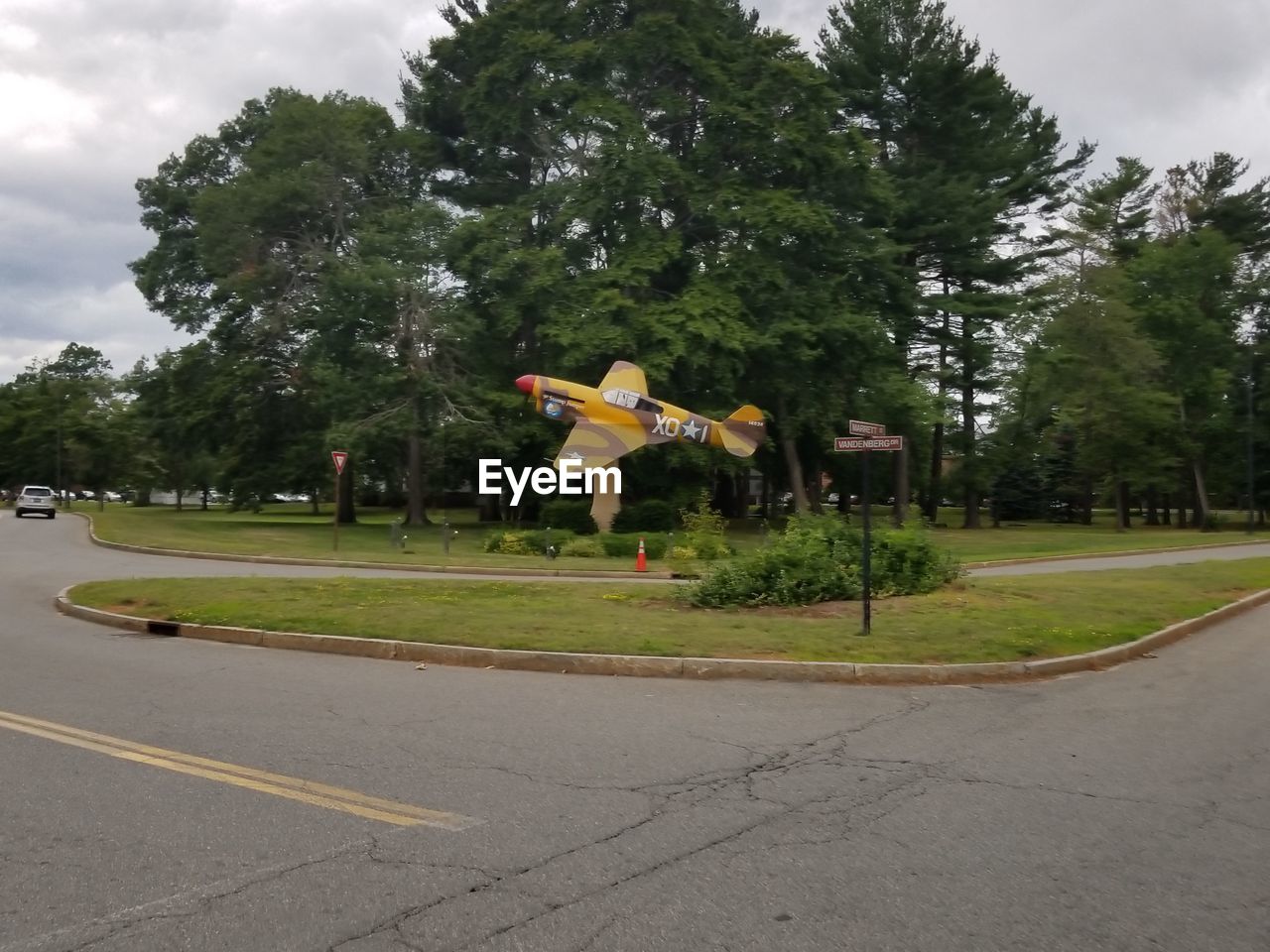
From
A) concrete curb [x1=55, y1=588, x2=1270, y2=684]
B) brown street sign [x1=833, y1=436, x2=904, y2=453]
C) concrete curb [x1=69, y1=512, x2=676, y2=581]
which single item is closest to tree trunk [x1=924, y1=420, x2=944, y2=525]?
concrete curb [x1=69, y1=512, x2=676, y2=581]

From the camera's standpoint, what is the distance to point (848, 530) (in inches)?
670

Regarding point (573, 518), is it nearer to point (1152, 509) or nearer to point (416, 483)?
point (416, 483)

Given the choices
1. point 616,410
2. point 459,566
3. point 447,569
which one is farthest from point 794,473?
point 447,569

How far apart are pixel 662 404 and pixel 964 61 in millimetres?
23048

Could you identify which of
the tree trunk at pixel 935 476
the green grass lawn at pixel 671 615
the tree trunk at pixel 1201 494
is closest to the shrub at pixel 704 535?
the green grass lawn at pixel 671 615

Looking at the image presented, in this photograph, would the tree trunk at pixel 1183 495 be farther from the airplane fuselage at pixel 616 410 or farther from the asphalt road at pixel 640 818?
the asphalt road at pixel 640 818

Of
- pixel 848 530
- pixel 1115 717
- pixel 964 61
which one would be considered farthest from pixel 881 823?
pixel 964 61

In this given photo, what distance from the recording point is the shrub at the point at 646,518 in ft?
119

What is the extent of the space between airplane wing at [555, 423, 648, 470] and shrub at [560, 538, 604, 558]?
6568 mm

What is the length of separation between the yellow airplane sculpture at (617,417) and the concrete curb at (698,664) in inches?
894

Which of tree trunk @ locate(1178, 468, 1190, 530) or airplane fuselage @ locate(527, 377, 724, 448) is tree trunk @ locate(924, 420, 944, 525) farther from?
airplane fuselage @ locate(527, 377, 724, 448)

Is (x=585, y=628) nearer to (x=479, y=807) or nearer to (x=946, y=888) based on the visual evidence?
(x=479, y=807)

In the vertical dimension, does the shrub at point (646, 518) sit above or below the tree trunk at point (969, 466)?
below

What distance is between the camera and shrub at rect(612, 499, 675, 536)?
3631cm
